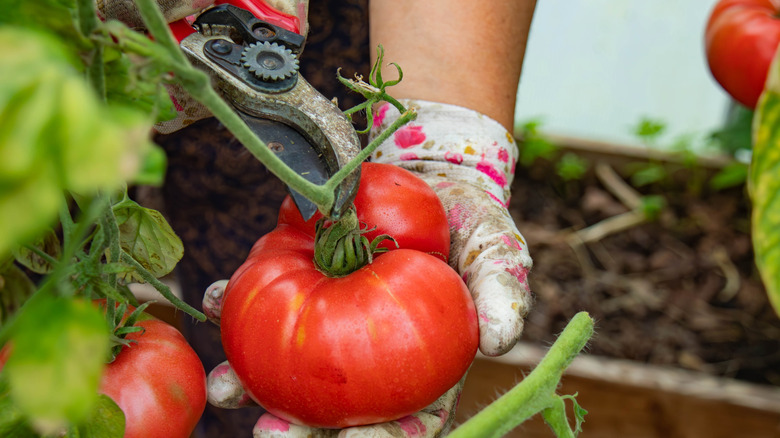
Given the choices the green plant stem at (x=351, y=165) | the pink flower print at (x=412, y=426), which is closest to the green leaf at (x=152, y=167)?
the green plant stem at (x=351, y=165)

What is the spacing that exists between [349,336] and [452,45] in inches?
23.5

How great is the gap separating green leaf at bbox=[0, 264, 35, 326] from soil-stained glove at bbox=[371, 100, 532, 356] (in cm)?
43

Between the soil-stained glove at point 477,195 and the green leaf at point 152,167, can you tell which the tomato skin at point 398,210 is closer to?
the soil-stained glove at point 477,195

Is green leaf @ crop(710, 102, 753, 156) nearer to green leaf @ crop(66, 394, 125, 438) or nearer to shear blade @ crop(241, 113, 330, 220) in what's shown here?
shear blade @ crop(241, 113, 330, 220)

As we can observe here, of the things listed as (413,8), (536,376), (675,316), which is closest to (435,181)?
(413,8)

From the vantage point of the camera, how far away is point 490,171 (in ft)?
3.00

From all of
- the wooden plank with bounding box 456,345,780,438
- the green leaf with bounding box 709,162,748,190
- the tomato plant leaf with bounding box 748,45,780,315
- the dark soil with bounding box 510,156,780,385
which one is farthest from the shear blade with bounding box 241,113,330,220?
the green leaf with bounding box 709,162,748,190

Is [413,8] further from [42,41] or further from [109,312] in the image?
[42,41]

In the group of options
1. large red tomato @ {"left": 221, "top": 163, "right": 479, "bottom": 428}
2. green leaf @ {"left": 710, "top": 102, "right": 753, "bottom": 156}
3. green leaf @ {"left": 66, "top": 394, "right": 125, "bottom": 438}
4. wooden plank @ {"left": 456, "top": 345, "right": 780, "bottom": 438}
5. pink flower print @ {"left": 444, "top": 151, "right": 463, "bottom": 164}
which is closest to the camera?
green leaf @ {"left": 66, "top": 394, "right": 125, "bottom": 438}

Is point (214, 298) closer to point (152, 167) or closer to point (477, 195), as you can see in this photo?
point (477, 195)

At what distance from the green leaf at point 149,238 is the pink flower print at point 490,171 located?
410 mm

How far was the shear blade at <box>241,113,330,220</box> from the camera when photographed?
584 millimetres

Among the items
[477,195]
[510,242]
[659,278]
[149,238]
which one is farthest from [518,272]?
[659,278]

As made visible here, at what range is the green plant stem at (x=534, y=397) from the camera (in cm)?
46
